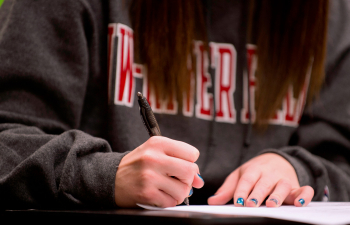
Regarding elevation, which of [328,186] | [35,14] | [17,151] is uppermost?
[35,14]

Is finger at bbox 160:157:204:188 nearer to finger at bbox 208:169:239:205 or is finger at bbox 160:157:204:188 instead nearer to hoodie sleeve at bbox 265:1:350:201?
finger at bbox 208:169:239:205

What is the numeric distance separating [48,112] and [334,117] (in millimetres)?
730

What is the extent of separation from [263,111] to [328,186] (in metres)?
0.23

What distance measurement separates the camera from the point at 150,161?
0.39 metres

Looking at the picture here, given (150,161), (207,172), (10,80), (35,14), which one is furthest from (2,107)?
(207,172)

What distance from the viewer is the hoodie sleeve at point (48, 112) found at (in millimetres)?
422

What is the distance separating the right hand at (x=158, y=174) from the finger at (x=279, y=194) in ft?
0.45

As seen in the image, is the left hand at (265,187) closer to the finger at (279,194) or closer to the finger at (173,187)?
the finger at (279,194)

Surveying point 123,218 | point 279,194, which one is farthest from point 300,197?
point 123,218

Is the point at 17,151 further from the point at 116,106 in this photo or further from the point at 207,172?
the point at 207,172

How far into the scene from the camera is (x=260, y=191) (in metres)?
0.49

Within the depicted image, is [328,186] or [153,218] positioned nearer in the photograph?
[153,218]

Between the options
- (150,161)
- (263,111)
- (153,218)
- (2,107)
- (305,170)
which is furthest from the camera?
(263,111)

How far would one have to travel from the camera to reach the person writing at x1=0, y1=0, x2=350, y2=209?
422 mm
